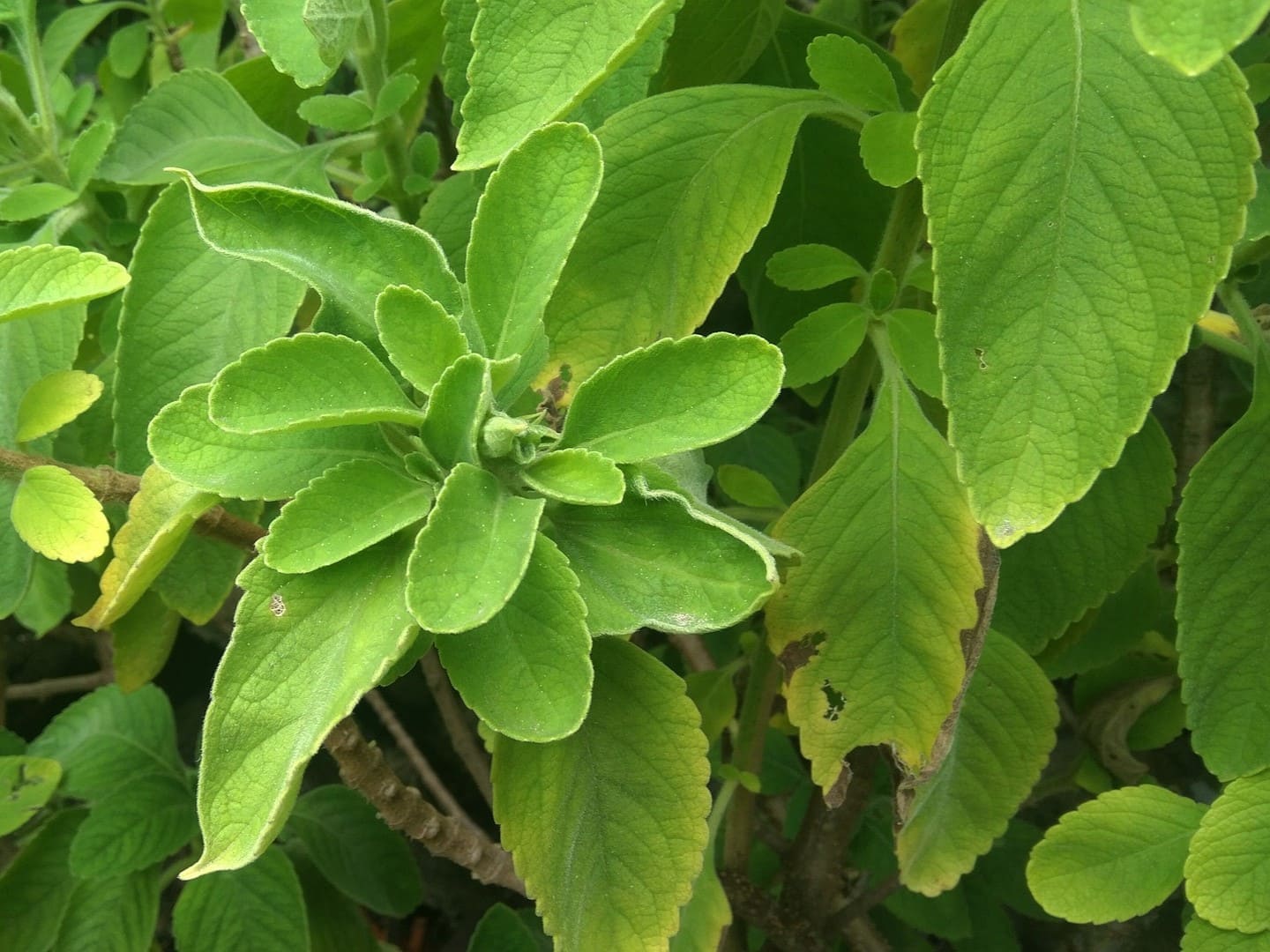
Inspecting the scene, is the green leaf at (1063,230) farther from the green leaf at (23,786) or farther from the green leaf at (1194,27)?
the green leaf at (23,786)

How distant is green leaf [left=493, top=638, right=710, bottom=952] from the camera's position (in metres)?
0.51

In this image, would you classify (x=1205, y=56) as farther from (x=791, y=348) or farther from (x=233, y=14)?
(x=233, y=14)

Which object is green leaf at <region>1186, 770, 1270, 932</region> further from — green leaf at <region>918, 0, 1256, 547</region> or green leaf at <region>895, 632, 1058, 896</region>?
green leaf at <region>918, 0, 1256, 547</region>

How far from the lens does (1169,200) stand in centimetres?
42

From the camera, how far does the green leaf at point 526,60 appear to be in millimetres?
408

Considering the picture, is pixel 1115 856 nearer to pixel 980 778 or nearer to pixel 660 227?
pixel 980 778

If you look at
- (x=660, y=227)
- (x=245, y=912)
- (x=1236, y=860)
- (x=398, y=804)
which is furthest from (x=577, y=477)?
(x=245, y=912)

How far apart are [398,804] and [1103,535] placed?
1.37 feet

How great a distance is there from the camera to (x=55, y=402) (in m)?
0.58

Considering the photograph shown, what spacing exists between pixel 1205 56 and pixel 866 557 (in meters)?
0.29

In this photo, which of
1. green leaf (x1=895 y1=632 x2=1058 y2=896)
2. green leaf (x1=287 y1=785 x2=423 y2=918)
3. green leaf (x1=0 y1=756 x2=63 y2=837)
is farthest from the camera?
green leaf (x1=287 y1=785 x2=423 y2=918)

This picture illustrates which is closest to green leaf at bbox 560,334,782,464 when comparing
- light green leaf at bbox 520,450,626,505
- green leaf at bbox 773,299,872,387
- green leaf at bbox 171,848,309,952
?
light green leaf at bbox 520,450,626,505

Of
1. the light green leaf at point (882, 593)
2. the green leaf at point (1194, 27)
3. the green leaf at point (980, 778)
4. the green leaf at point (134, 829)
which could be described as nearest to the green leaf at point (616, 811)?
the light green leaf at point (882, 593)

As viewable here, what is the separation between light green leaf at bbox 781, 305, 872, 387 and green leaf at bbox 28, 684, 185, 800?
1.91ft
